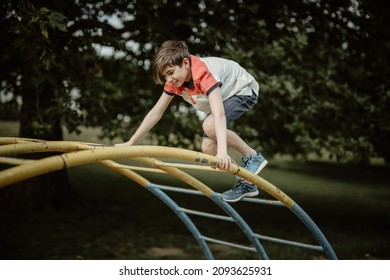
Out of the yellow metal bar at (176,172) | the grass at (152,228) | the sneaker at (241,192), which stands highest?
the yellow metal bar at (176,172)

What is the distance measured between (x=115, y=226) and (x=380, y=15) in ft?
14.2

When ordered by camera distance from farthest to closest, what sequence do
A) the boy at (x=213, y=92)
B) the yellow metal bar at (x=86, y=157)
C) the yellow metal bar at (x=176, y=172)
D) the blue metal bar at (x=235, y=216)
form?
the blue metal bar at (x=235, y=216)
the yellow metal bar at (x=176, y=172)
the boy at (x=213, y=92)
the yellow metal bar at (x=86, y=157)

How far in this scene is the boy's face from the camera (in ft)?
7.48

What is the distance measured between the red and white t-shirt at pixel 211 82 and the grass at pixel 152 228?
3.15 m

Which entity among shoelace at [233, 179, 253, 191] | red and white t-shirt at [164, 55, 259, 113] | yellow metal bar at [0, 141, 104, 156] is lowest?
shoelace at [233, 179, 253, 191]

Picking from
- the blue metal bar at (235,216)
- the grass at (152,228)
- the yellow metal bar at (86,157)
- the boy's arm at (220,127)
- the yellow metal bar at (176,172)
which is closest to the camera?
the yellow metal bar at (86,157)

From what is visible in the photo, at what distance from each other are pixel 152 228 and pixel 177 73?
15.1 ft

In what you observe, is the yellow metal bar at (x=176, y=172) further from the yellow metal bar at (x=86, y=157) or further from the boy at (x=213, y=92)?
the yellow metal bar at (x=86, y=157)

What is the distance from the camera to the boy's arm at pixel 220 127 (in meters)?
2.11

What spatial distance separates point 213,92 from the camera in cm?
224

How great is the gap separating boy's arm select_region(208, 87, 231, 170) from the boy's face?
7.3 inches

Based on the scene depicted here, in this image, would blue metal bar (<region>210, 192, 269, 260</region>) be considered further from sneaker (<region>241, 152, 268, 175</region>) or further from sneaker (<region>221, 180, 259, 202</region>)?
sneaker (<region>241, 152, 268, 175</region>)

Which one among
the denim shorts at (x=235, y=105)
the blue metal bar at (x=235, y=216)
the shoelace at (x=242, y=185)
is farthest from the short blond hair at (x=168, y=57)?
the blue metal bar at (x=235, y=216)

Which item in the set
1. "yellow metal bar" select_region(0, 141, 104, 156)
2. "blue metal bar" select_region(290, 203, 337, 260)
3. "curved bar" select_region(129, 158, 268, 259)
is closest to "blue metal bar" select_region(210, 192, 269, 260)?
"curved bar" select_region(129, 158, 268, 259)
